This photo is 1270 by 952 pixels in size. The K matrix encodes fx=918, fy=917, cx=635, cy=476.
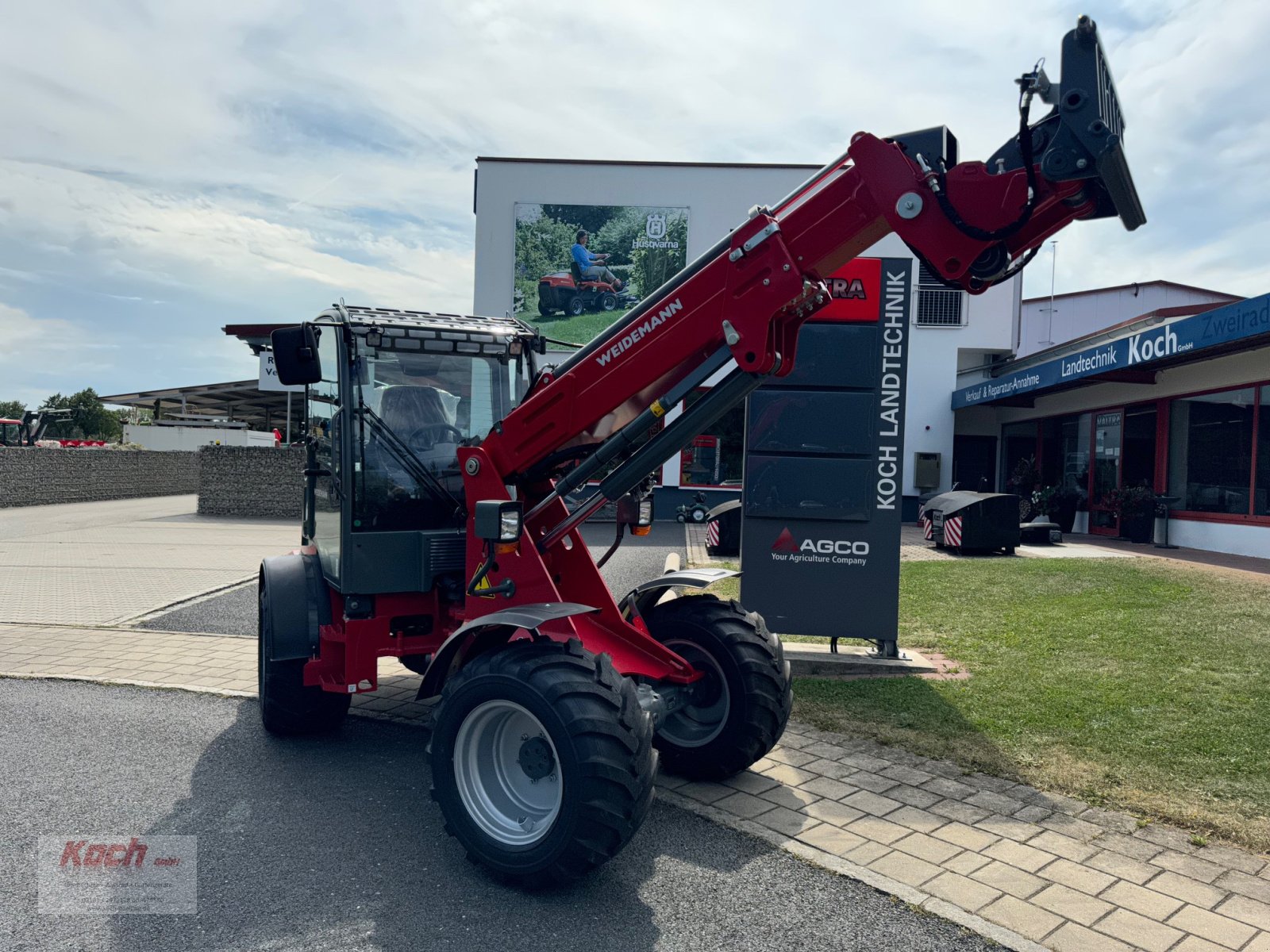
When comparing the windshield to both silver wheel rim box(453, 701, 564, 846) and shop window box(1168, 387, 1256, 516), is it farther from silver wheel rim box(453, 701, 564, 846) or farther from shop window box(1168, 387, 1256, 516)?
shop window box(1168, 387, 1256, 516)

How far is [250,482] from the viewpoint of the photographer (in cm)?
2356

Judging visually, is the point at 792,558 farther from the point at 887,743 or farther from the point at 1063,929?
the point at 1063,929

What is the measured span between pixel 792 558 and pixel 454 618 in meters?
3.21

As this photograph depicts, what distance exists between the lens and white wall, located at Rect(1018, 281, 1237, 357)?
34250 millimetres

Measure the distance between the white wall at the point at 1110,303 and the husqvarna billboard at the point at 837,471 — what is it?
2934 cm

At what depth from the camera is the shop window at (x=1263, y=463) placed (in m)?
14.6

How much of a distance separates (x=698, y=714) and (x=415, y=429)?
2.29 m

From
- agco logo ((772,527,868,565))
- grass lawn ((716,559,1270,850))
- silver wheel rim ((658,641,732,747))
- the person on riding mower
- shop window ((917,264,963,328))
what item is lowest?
grass lawn ((716,559,1270,850))

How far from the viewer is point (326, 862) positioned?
4062 mm

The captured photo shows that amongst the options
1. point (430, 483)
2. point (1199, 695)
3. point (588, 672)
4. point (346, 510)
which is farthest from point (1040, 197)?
point (1199, 695)

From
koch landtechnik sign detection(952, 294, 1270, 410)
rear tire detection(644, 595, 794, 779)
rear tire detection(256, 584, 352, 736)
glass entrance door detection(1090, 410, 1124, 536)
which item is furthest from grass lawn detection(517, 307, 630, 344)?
rear tire detection(644, 595, 794, 779)

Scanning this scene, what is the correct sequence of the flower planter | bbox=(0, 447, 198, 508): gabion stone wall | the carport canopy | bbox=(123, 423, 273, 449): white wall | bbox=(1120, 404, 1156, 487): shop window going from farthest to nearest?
bbox=(123, 423, 273, 449): white wall → the carport canopy → bbox=(0, 447, 198, 508): gabion stone wall → bbox=(1120, 404, 1156, 487): shop window → the flower planter

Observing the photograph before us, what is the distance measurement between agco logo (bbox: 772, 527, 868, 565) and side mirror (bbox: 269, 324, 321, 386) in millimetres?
4016

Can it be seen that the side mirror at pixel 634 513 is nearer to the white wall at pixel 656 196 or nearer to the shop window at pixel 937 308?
the white wall at pixel 656 196
